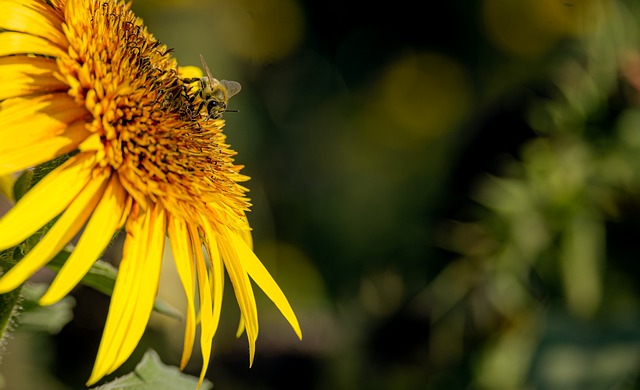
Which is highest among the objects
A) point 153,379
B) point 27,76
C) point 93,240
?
point 27,76

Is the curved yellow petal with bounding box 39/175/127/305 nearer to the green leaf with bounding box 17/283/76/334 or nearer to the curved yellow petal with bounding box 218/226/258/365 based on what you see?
the curved yellow petal with bounding box 218/226/258/365

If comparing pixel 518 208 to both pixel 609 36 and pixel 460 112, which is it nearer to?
pixel 609 36

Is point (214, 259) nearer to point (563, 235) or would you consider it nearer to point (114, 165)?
point (114, 165)

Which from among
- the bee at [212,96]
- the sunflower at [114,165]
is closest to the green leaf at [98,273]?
the sunflower at [114,165]

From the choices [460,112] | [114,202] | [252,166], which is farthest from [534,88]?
[114,202]

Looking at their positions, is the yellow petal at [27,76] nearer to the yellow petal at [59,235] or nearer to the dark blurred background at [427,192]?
the yellow petal at [59,235]

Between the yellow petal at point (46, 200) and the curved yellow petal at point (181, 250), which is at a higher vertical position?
the yellow petal at point (46, 200)

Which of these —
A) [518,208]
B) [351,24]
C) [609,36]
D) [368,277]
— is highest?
[351,24]

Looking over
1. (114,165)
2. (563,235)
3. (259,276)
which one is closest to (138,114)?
(114,165)
